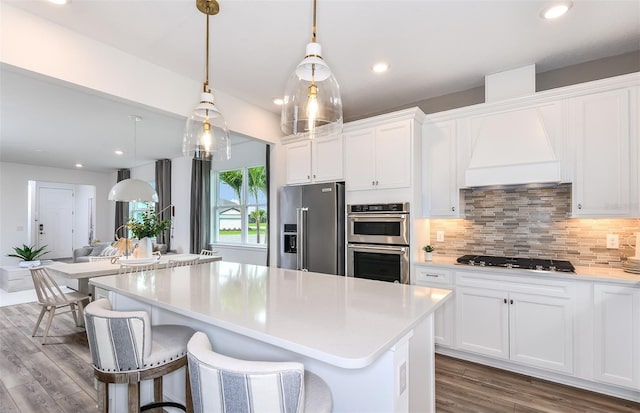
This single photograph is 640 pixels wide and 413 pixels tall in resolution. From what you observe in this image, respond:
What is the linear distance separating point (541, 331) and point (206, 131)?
3.01 m

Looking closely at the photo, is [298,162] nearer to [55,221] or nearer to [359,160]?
[359,160]

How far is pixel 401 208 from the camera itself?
122 inches

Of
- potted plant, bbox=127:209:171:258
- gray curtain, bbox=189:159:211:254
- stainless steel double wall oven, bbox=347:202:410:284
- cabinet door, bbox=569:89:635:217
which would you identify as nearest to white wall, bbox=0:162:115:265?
gray curtain, bbox=189:159:211:254

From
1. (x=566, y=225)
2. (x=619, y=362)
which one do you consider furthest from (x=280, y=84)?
(x=619, y=362)

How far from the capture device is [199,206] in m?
6.27

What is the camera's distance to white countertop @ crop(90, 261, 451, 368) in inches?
41.2

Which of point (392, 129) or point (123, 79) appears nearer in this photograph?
point (123, 79)

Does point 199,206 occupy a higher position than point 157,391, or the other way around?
point 199,206

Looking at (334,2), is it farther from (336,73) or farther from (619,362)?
(619,362)

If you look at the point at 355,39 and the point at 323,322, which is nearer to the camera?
the point at 323,322

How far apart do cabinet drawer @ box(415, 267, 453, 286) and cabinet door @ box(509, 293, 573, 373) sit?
20.5 inches

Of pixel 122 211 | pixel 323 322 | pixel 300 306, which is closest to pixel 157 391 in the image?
pixel 300 306

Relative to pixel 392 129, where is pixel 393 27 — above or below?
above

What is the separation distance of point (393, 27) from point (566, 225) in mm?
2313
